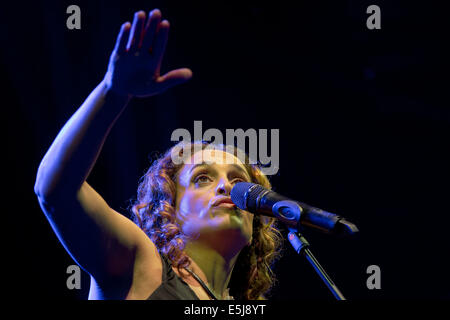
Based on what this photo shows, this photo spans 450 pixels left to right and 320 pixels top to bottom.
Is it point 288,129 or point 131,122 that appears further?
point 288,129

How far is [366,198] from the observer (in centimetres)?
344

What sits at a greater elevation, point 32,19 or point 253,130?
point 32,19

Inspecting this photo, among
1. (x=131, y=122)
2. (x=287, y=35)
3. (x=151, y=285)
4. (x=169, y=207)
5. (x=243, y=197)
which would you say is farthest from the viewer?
(x=287, y=35)

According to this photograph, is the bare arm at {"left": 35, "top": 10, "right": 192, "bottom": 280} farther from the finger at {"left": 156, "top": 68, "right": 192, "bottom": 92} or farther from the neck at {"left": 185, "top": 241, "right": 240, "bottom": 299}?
the neck at {"left": 185, "top": 241, "right": 240, "bottom": 299}

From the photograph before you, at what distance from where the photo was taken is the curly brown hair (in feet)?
5.71

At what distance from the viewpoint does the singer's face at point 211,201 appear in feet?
5.49

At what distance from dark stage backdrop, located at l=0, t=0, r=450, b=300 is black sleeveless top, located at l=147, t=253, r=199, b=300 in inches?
48.7

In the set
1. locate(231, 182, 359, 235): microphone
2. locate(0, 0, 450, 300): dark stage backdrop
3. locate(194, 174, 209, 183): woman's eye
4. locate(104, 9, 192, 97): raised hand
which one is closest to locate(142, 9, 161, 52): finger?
locate(104, 9, 192, 97): raised hand

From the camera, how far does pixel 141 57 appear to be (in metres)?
1.00

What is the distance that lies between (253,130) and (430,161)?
1494 millimetres

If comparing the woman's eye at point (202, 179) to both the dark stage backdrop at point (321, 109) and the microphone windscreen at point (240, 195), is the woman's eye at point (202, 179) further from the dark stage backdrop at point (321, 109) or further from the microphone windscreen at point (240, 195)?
the dark stage backdrop at point (321, 109)

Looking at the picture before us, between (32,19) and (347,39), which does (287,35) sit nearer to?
(347,39)
